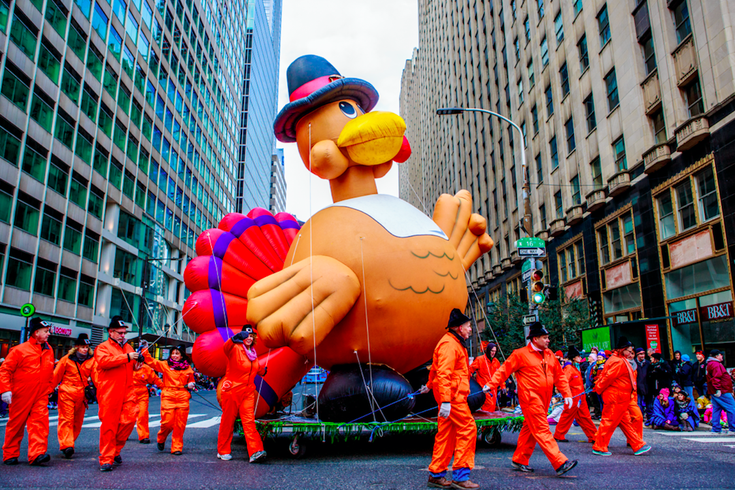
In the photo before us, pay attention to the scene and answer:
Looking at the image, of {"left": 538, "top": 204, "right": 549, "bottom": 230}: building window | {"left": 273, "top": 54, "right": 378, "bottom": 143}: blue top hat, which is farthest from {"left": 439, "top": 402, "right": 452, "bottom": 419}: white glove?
{"left": 538, "top": 204, "right": 549, "bottom": 230}: building window

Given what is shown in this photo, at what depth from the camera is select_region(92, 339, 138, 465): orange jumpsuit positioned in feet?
20.4

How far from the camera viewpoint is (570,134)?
2409cm

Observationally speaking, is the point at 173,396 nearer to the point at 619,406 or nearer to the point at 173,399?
the point at 173,399

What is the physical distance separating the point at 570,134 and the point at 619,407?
62.8ft

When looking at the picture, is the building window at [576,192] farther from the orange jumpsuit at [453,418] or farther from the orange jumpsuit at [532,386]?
the orange jumpsuit at [453,418]

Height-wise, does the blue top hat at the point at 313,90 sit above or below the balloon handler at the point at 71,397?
above

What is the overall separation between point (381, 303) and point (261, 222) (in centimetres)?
295

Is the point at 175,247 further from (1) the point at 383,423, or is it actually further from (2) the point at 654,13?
(1) the point at 383,423

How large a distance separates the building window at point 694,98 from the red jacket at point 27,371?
1672 cm

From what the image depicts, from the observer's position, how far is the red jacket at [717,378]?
988 centimetres

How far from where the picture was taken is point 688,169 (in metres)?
15.8

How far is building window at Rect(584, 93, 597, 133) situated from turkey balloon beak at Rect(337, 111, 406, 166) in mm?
17158

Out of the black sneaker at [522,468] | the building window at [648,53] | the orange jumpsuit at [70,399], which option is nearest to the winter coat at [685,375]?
the black sneaker at [522,468]

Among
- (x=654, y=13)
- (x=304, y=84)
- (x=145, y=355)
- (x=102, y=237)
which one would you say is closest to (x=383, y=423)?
(x=145, y=355)
